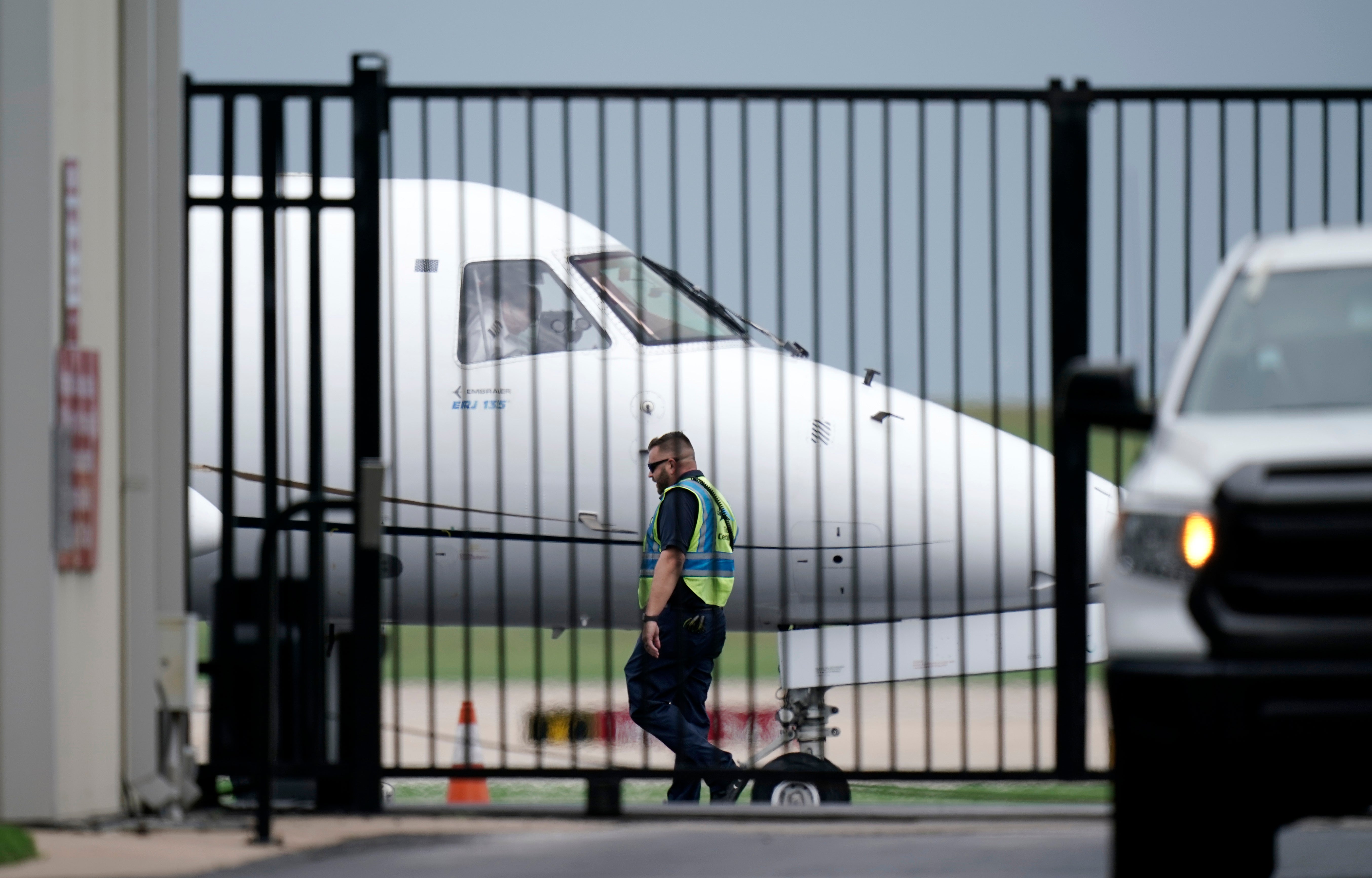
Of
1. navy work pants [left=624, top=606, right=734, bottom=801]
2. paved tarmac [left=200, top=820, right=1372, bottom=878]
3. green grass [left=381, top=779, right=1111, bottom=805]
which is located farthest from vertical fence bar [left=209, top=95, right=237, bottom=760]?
green grass [left=381, top=779, right=1111, bottom=805]

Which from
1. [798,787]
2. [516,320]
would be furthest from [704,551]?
[516,320]

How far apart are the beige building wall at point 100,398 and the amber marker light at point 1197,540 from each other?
12.8 ft

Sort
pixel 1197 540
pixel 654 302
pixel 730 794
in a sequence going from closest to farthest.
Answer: pixel 1197 540, pixel 730 794, pixel 654 302

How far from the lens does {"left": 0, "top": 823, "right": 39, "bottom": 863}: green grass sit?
17.1 feet

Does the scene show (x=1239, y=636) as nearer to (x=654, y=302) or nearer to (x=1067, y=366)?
(x=1067, y=366)

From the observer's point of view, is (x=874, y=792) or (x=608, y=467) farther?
(x=874, y=792)

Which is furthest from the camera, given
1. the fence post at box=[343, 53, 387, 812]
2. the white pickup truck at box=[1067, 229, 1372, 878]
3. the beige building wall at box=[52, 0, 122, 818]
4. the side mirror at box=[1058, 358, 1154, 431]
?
the fence post at box=[343, 53, 387, 812]

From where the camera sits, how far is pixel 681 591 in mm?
7859

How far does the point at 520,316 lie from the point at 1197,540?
517 cm

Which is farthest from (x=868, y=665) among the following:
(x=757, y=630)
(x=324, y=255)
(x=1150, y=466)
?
(x=324, y=255)

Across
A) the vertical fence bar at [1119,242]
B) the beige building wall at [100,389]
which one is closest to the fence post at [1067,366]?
the vertical fence bar at [1119,242]

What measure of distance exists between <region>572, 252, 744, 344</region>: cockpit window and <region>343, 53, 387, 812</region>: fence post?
6.77 feet

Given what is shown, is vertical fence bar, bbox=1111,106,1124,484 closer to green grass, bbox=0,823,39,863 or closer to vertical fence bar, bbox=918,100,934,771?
vertical fence bar, bbox=918,100,934,771

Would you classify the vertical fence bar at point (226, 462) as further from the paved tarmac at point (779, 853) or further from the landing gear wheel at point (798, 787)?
the landing gear wheel at point (798, 787)
